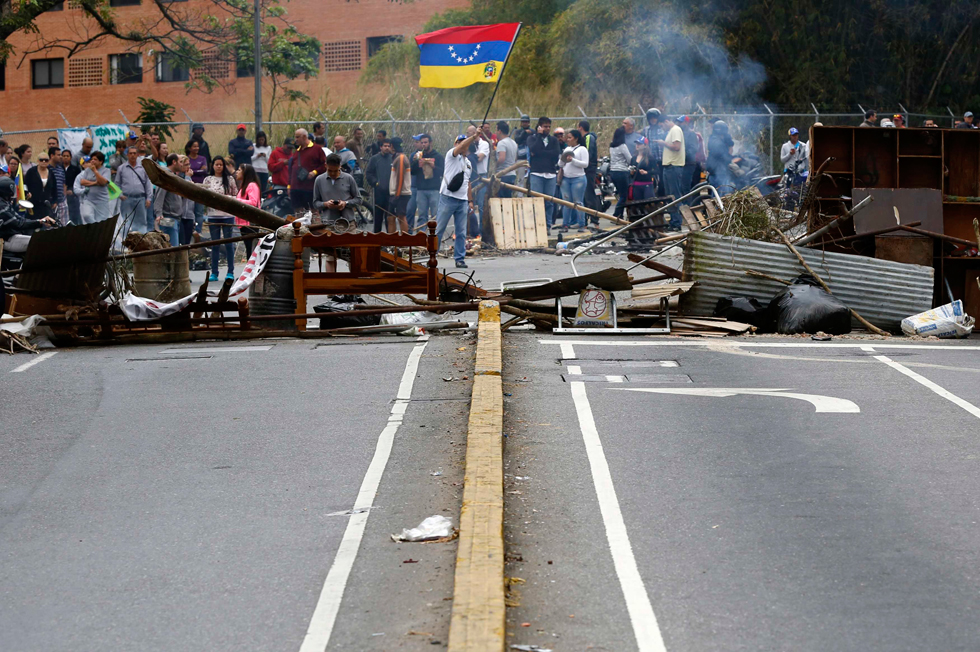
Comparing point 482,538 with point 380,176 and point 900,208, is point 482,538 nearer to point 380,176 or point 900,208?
point 900,208

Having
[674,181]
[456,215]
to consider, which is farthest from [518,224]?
[456,215]

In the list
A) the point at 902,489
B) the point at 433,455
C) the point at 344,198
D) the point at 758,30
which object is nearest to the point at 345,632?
the point at 433,455

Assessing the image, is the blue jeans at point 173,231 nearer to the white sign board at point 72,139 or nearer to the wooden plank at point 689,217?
the white sign board at point 72,139

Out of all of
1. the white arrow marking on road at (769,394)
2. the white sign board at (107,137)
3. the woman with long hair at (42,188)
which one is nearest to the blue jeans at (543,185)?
the white sign board at (107,137)

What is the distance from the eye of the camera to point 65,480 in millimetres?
7379

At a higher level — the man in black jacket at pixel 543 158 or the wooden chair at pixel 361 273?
the man in black jacket at pixel 543 158

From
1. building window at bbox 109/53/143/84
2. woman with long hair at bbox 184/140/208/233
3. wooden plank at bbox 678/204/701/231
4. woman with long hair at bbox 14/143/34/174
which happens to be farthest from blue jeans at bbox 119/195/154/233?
building window at bbox 109/53/143/84

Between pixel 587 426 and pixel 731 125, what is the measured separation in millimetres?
23219

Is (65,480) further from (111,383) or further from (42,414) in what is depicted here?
(111,383)

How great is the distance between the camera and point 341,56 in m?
52.7

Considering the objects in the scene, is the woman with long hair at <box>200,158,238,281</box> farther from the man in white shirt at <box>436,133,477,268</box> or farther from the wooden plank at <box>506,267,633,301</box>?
the wooden plank at <box>506,267,633,301</box>

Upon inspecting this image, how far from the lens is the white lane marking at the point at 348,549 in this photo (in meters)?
4.86

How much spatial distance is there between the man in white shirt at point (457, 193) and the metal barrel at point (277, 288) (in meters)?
6.31

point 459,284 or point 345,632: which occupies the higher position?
point 459,284
